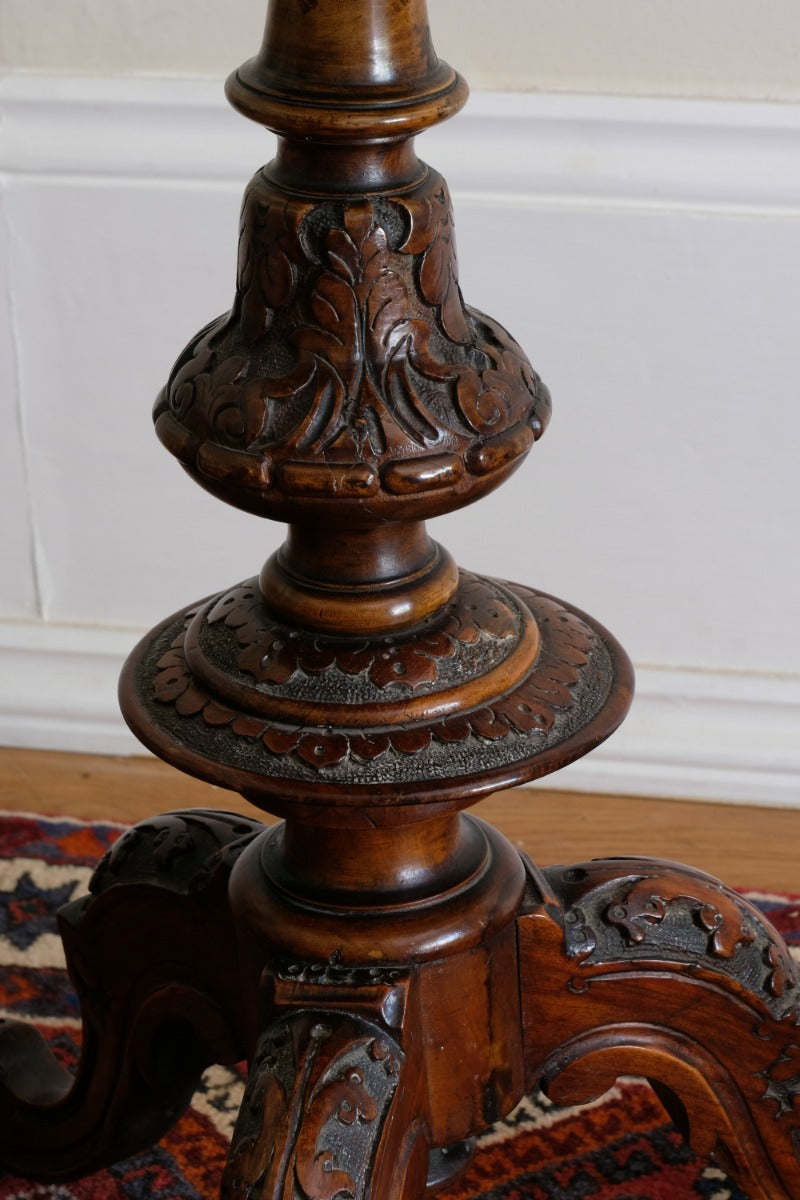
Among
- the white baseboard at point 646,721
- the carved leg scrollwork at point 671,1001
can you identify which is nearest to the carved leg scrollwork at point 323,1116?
the carved leg scrollwork at point 671,1001

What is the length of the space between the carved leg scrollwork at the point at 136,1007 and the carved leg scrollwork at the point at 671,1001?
0.16m

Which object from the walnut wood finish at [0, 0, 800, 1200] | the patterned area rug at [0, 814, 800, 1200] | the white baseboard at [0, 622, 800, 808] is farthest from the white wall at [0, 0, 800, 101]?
the patterned area rug at [0, 814, 800, 1200]

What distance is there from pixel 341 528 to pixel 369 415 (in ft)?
0.17

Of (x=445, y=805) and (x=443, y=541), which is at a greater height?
(x=445, y=805)

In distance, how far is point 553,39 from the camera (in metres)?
1.15

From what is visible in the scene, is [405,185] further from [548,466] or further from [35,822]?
[35,822]

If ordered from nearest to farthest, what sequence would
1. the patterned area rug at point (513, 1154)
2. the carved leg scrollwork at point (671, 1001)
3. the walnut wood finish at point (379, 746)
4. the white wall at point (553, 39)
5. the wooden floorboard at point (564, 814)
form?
the walnut wood finish at point (379, 746) → the carved leg scrollwork at point (671, 1001) → the patterned area rug at point (513, 1154) → the white wall at point (553, 39) → the wooden floorboard at point (564, 814)

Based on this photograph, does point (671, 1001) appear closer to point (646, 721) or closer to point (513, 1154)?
point (513, 1154)

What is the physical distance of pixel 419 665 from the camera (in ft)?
2.06

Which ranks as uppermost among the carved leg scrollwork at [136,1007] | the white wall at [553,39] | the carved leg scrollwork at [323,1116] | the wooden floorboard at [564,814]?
the white wall at [553,39]

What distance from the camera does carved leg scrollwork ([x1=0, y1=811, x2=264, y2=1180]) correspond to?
799mm

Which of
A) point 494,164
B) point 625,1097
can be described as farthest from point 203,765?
point 494,164

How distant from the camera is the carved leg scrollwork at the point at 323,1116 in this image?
24.6 inches

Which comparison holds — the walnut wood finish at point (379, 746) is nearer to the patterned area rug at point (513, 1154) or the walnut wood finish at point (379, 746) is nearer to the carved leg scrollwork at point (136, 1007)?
the carved leg scrollwork at point (136, 1007)
